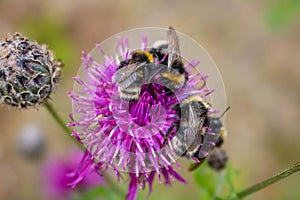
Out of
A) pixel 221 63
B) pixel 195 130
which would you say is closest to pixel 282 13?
pixel 221 63

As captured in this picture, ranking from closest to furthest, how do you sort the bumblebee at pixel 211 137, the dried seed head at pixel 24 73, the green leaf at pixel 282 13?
1. the bumblebee at pixel 211 137
2. the dried seed head at pixel 24 73
3. the green leaf at pixel 282 13

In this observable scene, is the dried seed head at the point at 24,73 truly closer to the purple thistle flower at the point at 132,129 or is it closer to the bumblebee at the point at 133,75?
the purple thistle flower at the point at 132,129

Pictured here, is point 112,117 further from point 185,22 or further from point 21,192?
point 185,22

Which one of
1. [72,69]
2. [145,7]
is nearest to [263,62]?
[145,7]

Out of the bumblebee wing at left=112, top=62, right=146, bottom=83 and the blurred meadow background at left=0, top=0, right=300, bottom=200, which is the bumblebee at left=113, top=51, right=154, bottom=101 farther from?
the blurred meadow background at left=0, top=0, right=300, bottom=200

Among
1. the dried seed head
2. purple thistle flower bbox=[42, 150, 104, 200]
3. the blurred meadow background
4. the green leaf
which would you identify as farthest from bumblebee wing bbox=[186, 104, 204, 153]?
the green leaf

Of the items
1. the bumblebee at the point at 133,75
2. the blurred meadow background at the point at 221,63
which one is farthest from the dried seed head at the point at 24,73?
the blurred meadow background at the point at 221,63
